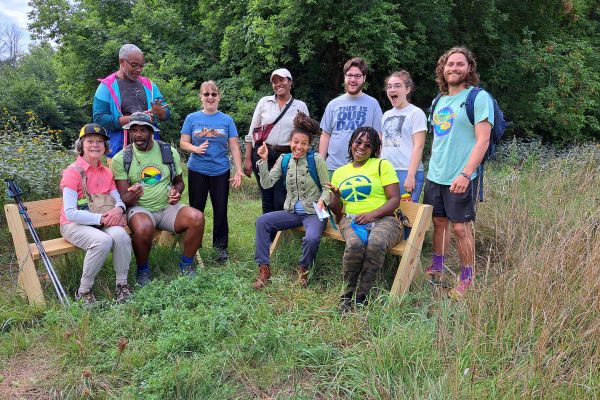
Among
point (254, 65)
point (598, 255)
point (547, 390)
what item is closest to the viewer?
point (547, 390)

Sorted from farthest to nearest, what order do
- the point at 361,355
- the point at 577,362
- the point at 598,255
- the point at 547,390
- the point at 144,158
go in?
Answer: the point at 144,158 < the point at 598,255 < the point at 361,355 < the point at 577,362 < the point at 547,390

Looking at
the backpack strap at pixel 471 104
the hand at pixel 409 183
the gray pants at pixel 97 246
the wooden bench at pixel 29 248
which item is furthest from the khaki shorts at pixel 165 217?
the backpack strap at pixel 471 104

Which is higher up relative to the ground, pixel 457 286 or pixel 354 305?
pixel 457 286

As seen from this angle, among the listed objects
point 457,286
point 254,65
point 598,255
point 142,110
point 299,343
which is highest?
point 254,65

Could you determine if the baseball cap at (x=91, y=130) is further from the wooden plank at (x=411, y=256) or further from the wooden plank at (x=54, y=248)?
the wooden plank at (x=411, y=256)

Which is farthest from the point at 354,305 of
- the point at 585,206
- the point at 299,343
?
the point at 585,206

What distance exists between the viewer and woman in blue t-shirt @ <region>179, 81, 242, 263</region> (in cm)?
462

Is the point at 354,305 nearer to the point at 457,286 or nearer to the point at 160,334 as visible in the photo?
the point at 457,286

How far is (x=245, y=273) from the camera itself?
Answer: 4.34 meters

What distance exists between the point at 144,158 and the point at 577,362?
3.66 m

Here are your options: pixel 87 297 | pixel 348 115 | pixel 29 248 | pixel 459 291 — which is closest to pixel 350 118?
pixel 348 115

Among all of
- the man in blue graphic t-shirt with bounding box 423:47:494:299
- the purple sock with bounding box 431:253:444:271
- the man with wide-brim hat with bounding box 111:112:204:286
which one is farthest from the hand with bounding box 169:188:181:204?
the purple sock with bounding box 431:253:444:271

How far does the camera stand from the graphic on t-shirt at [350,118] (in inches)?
171

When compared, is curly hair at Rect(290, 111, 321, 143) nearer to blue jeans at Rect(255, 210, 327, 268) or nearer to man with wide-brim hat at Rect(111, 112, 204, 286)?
blue jeans at Rect(255, 210, 327, 268)
